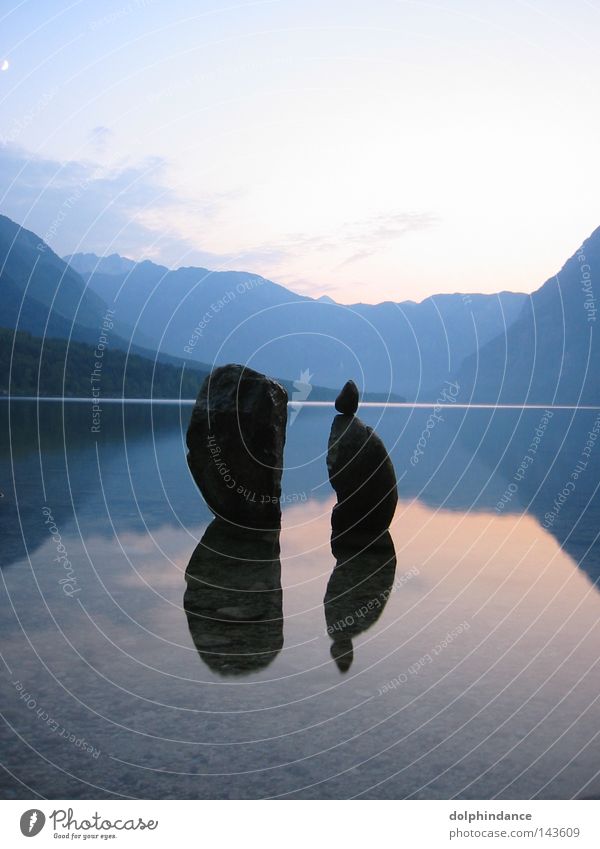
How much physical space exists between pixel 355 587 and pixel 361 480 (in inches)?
193

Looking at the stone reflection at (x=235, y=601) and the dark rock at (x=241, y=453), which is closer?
the stone reflection at (x=235, y=601)

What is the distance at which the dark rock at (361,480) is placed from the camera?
16438 mm

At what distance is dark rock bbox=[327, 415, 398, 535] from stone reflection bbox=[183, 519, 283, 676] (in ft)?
6.21

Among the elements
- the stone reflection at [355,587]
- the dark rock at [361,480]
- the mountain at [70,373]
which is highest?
the mountain at [70,373]

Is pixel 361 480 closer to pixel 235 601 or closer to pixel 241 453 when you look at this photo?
pixel 241 453

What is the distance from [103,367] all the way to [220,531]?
421 feet

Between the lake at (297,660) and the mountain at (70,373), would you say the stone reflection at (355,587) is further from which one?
the mountain at (70,373)

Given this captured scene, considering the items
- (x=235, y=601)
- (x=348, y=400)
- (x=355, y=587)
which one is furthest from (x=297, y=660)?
(x=348, y=400)

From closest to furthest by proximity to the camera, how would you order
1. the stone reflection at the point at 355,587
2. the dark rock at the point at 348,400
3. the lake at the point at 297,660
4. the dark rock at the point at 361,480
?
the lake at the point at 297,660, the stone reflection at the point at 355,587, the dark rock at the point at 361,480, the dark rock at the point at 348,400

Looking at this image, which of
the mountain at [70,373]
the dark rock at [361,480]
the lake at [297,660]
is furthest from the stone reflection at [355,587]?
the mountain at [70,373]

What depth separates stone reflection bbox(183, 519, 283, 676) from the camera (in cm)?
843

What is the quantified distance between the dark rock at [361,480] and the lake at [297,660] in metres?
0.74

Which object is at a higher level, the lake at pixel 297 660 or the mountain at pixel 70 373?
the mountain at pixel 70 373

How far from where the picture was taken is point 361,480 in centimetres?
1650
